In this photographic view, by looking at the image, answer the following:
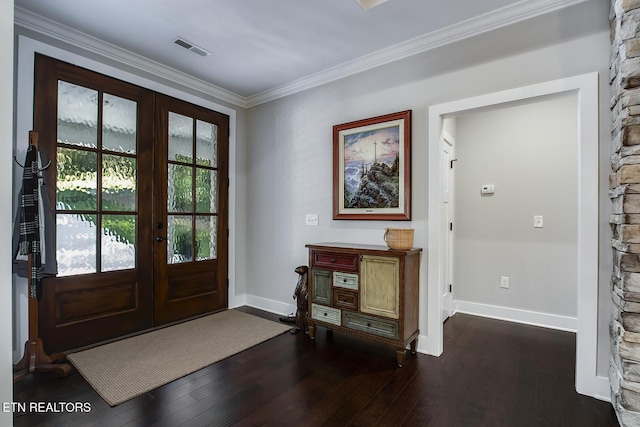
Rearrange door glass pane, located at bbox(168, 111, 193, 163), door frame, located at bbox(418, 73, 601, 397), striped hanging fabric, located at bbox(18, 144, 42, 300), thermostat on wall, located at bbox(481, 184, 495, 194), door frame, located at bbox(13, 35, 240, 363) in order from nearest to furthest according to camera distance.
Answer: door frame, located at bbox(418, 73, 601, 397) → striped hanging fabric, located at bbox(18, 144, 42, 300) → door frame, located at bbox(13, 35, 240, 363) → door glass pane, located at bbox(168, 111, 193, 163) → thermostat on wall, located at bbox(481, 184, 495, 194)

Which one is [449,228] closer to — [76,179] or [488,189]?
[488,189]

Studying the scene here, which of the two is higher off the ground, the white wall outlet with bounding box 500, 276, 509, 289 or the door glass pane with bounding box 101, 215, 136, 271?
the door glass pane with bounding box 101, 215, 136, 271

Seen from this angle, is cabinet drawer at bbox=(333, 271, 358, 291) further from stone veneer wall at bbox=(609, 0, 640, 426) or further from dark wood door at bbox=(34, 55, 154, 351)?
dark wood door at bbox=(34, 55, 154, 351)

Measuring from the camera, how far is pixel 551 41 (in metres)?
2.12

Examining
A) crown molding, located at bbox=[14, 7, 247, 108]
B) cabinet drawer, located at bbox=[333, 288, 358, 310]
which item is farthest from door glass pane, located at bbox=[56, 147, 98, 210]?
cabinet drawer, located at bbox=[333, 288, 358, 310]

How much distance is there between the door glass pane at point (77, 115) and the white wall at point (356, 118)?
1.70 meters

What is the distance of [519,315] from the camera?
3346mm

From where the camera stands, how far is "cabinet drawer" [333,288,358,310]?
8.64 ft

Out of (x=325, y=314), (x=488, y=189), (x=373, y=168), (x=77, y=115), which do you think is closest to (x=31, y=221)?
(x=77, y=115)

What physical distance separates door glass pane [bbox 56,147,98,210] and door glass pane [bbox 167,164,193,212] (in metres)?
0.67

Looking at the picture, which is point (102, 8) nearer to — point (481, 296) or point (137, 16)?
point (137, 16)

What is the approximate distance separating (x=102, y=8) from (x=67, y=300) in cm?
232

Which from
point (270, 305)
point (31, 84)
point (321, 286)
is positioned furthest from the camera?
point (270, 305)

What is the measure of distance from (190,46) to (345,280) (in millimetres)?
2502
